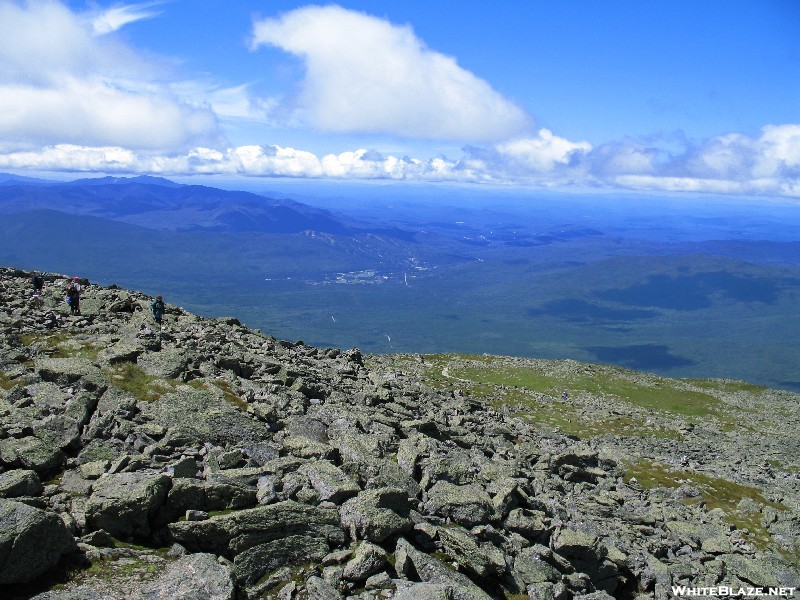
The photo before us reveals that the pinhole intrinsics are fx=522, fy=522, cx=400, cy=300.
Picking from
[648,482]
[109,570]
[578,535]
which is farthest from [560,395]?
[109,570]

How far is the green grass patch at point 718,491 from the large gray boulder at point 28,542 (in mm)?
34275

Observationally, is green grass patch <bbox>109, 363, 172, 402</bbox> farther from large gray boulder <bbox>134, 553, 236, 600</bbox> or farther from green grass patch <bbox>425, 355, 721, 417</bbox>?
green grass patch <bbox>425, 355, 721, 417</bbox>

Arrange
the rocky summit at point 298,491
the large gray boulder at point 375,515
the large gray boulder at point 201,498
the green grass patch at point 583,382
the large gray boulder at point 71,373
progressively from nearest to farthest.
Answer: the rocky summit at point 298,491 < the large gray boulder at point 201,498 < the large gray boulder at point 375,515 < the large gray boulder at point 71,373 < the green grass patch at point 583,382

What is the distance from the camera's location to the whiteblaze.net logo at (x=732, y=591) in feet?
70.4

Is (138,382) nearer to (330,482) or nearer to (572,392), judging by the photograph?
(330,482)

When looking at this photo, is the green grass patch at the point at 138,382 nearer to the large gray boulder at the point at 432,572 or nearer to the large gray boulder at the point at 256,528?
the large gray boulder at the point at 256,528

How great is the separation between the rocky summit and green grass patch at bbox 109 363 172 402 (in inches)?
4.8

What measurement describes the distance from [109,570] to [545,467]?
25.9m

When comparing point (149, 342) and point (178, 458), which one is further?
point (149, 342)

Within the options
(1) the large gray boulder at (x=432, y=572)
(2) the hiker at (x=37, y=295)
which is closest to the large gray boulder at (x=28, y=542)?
(1) the large gray boulder at (x=432, y=572)

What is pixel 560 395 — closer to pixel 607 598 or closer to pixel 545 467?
pixel 545 467

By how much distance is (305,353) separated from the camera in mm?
47688

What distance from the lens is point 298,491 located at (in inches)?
659

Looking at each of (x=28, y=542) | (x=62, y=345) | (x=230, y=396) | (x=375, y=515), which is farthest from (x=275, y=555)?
(x=62, y=345)
